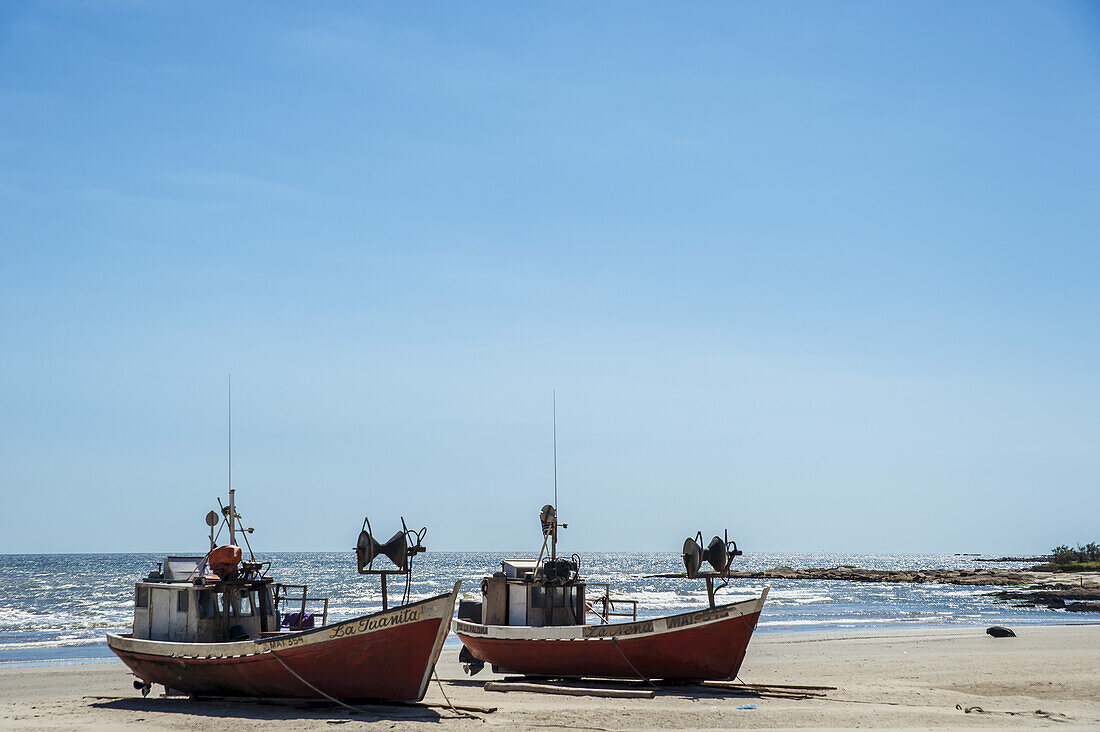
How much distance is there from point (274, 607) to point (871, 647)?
72.7 feet

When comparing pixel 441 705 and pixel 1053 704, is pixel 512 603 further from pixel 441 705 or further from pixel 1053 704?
pixel 1053 704

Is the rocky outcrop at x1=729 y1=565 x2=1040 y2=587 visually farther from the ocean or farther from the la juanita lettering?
the la juanita lettering

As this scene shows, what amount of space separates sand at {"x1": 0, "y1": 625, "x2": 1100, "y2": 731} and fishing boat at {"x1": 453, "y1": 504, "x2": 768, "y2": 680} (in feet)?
2.62

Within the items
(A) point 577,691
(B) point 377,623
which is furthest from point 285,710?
(A) point 577,691

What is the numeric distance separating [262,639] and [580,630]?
6.65m

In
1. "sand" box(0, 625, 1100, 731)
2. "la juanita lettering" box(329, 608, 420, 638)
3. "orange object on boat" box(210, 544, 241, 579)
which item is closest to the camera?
"sand" box(0, 625, 1100, 731)

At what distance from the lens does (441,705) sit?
1781 cm

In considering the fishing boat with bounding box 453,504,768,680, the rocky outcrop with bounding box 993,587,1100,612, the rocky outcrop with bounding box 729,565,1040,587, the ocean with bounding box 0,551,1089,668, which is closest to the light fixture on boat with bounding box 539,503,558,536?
the fishing boat with bounding box 453,504,768,680

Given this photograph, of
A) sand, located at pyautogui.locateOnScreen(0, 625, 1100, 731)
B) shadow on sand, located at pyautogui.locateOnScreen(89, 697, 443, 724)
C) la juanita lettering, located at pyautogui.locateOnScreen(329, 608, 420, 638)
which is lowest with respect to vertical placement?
sand, located at pyautogui.locateOnScreen(0, 625, 1100, 731)

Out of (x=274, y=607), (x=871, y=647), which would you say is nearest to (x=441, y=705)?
(x=274, y=607)

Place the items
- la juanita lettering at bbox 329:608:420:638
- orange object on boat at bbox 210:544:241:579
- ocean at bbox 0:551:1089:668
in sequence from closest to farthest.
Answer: la juanita lettering at bbox 329:608:420:638, orange object on boat at bbox 210:544:241:579, ocean at bbox 0:551:1089:668

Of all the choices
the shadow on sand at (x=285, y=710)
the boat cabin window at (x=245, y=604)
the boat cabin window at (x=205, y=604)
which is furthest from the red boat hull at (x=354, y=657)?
the boat cabin window at (x=245, y=604)

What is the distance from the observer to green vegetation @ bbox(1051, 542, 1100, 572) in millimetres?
94025

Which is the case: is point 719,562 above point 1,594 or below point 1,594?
above
